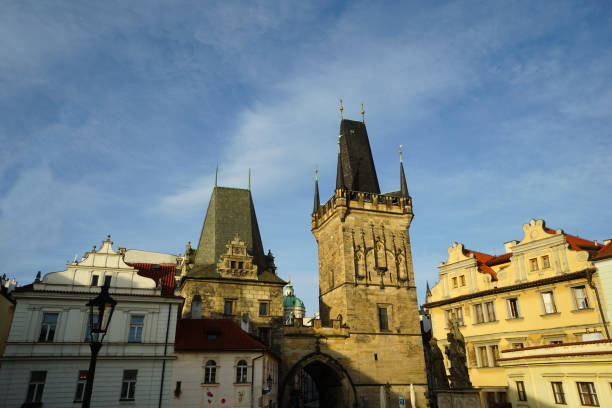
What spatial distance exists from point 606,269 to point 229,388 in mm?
19818

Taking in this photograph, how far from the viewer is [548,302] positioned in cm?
2359

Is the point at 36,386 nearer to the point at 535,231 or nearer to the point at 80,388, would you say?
the point at 80,388

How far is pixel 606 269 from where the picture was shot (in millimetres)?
21016

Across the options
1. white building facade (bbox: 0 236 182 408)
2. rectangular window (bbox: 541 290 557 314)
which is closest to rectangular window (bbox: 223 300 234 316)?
white building facade (bbox: 0 236 182 408)

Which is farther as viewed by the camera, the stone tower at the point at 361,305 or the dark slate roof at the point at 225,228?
the dark slate roof at the point at 225,228

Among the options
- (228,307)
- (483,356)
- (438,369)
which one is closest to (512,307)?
(483,356)

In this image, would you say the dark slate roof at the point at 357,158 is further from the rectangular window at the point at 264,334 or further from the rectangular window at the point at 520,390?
the rectangular window at the point at 520,390

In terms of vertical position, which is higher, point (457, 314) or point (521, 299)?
point (521, 299)

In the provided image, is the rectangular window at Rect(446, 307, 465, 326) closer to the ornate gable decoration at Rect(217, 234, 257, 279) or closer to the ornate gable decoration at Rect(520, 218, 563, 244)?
the ornate gable decoration at Rect(520, 218, 563, 244)

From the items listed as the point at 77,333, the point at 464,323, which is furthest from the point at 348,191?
the point at 77,333

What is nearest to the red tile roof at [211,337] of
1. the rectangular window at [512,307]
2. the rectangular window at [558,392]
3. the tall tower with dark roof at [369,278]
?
the tall tower with dark roof at [369,278]

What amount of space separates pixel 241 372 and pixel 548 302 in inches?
677

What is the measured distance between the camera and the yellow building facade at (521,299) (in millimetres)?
22047

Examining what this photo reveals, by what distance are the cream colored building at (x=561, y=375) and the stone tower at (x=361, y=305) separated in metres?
10.9
